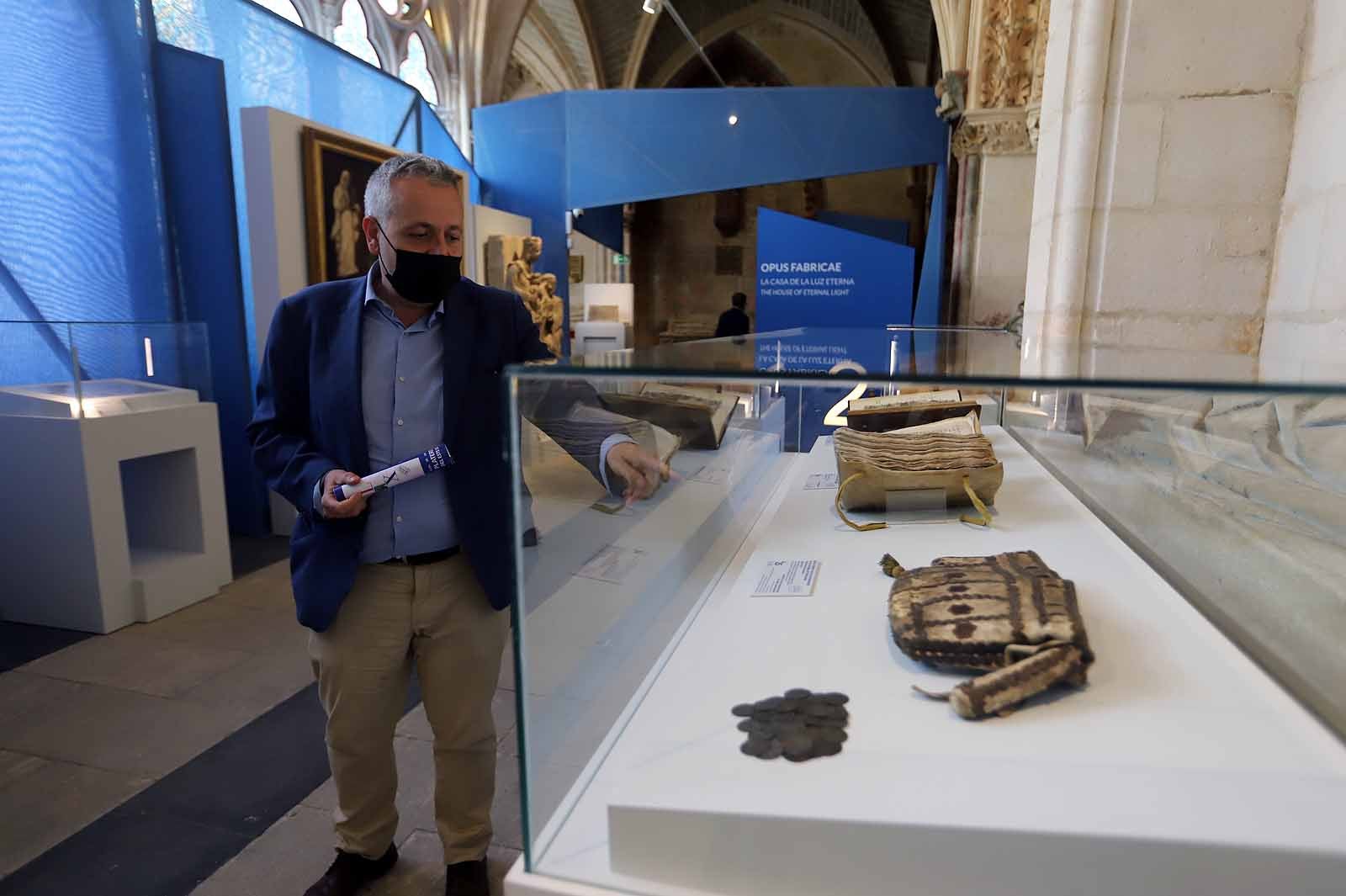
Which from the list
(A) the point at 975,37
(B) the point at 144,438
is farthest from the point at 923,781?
(A) the point at 975,37

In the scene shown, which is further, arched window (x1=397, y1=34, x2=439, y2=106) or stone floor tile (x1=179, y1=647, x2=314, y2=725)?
arched window (x1=397, y1=34, x2=439, y2=106)

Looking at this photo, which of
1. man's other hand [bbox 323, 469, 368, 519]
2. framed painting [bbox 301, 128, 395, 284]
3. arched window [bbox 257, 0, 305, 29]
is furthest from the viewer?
arched window [bbox 257, 0, 305, 29]

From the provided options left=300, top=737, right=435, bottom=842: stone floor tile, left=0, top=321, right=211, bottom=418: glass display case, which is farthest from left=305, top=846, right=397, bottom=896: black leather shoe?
left=0, top=321, right=211, bottom=418: glass display case

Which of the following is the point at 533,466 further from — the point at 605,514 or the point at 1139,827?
the point at 1139,827

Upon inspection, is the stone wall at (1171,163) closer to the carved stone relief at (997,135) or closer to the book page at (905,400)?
the book page at (905,400)

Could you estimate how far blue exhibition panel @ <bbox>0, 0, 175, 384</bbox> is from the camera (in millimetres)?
4766

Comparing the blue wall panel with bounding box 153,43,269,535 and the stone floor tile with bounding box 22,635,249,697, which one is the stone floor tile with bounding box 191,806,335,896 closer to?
the stone floor tile with bounding box 22,635,249,697

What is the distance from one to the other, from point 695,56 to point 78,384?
60.8 ft

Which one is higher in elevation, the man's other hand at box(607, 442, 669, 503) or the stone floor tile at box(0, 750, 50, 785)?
the man's other hand at box(607, 442, 669, 503)

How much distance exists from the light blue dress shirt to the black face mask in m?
0.06

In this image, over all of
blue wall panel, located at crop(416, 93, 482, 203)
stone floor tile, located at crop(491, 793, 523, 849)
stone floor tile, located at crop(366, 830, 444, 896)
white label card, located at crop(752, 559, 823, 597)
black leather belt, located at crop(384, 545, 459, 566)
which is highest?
blue wall panel, located at crop(416, 93, 482, 203)

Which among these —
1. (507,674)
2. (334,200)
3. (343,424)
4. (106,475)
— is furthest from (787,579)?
(334,200)

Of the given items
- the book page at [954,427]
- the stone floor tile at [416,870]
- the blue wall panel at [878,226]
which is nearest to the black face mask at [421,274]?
the book page at [954,427]

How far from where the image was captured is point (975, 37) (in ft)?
26.9
